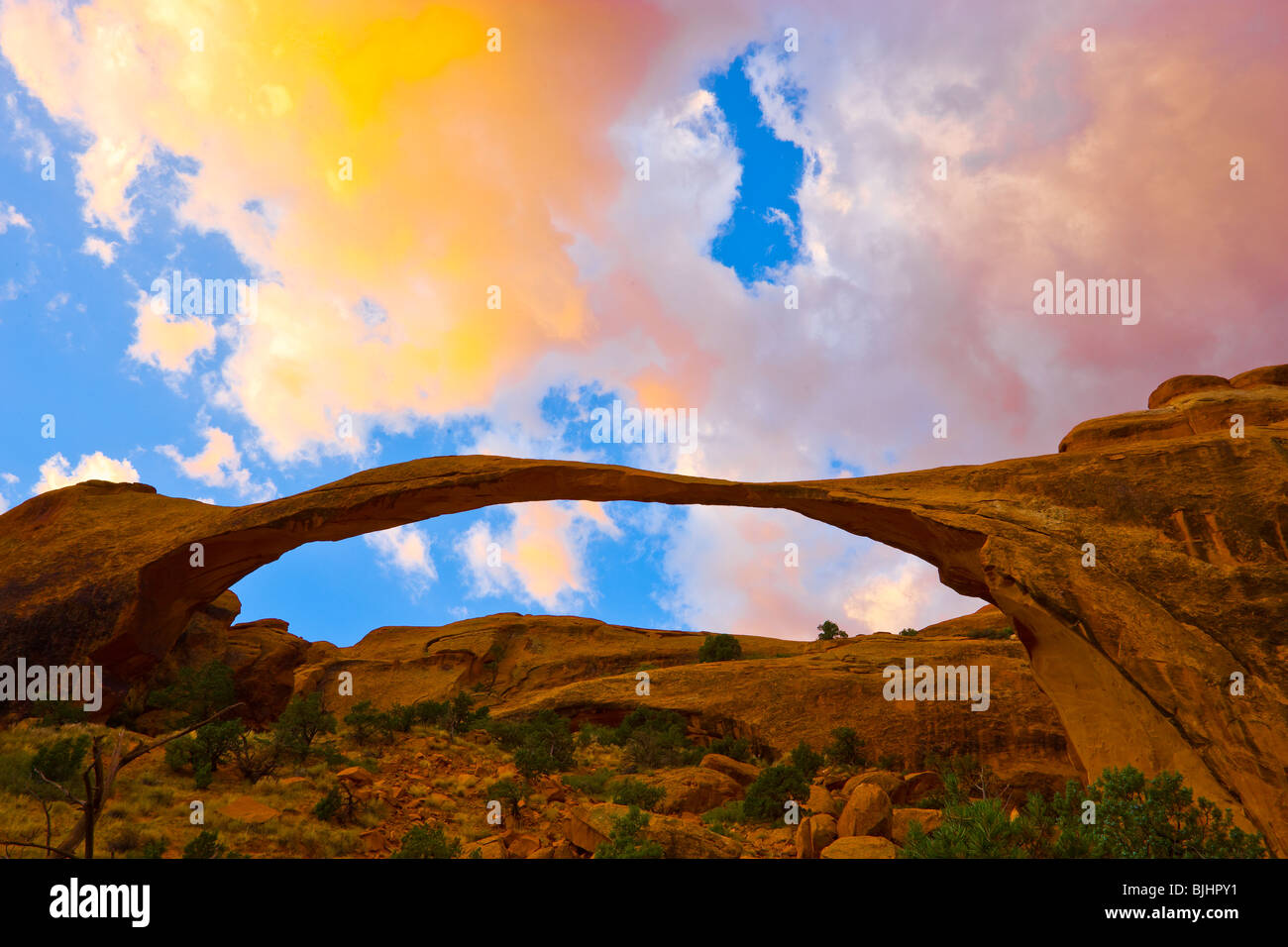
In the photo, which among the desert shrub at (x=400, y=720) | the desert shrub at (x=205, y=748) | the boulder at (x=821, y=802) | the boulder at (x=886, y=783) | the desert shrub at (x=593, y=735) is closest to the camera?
the boulder at (x=821, y=802)

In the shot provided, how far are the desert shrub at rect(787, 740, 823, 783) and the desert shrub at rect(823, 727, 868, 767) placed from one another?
40 cm

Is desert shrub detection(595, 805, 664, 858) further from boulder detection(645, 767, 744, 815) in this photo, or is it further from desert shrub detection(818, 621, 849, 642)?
desert shrub detection(818, 621, 849, 642)

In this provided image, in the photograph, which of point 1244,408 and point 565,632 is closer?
point 1244,408

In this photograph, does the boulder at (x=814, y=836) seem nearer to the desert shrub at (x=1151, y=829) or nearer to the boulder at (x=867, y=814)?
the boulder at (x=867, y=814)

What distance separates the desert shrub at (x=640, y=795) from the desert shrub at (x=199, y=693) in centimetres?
954

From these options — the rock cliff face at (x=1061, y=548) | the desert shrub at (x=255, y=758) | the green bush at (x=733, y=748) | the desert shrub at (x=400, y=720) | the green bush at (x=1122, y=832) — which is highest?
the rock cliff face at (x=1061, y=548)

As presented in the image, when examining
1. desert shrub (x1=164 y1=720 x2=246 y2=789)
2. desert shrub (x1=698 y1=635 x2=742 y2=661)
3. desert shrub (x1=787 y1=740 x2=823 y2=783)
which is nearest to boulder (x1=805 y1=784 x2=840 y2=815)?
desert shrub (x1=787 y1=740 x2=823 y2=783)

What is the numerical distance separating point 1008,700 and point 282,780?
611 inches

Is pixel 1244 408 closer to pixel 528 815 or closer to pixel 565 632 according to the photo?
pixel 528 815

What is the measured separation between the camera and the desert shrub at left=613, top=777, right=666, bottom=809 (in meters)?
12.4

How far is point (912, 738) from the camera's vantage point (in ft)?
56.5

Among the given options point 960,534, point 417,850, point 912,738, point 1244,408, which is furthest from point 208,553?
point 1244,408

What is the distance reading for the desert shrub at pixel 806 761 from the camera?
1558cm

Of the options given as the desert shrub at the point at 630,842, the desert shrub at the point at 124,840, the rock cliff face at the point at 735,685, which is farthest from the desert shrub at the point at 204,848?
the rock cliff face at the point at 735,685
